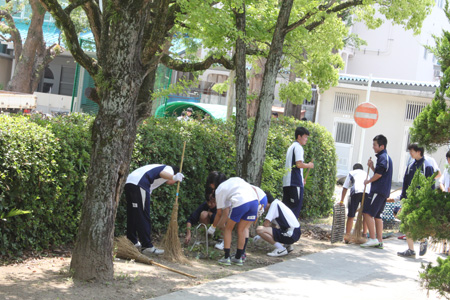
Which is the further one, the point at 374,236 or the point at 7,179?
the point at 374,236

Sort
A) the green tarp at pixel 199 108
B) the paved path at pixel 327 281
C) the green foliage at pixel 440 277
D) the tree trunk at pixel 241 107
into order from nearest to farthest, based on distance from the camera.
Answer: the green foliage at pixel 440 277 < the paved path at pixel 327 281 < the tree trunk at pixel 241 107 < the green tarp at pixel 199 108

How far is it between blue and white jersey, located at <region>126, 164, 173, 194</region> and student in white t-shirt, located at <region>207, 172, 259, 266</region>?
0.84m

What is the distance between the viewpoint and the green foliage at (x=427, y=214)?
538 centimetres

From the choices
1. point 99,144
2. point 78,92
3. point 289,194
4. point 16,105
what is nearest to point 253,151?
point 289,194

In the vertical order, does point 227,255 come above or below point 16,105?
below

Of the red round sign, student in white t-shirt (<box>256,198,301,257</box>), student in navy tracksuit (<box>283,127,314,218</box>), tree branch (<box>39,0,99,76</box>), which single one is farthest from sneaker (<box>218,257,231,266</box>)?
the red round sign

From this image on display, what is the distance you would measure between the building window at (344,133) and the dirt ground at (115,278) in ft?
56.6

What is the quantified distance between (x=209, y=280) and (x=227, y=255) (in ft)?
3.36

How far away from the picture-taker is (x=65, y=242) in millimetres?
7895

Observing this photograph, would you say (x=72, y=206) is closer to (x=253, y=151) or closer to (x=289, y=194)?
(x=253, y=151)

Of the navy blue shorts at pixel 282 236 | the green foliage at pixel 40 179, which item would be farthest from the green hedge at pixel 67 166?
the navy blue shorts at pixel 282 236

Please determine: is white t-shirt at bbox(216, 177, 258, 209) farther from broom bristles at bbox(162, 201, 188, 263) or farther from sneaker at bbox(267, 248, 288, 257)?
sneaker at bbox(267, 248, 288, 257)

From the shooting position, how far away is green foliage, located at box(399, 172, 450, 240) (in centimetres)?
538

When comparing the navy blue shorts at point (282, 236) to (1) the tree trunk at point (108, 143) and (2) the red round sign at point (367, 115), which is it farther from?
(2) the red round sign at point (367, 115)
